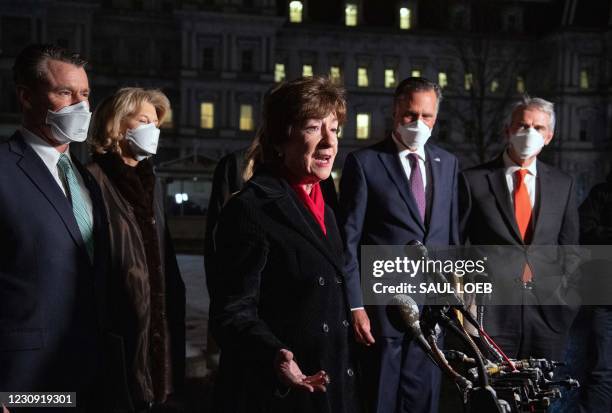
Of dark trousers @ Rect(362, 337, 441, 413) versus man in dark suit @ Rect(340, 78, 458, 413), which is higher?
man in dark suit @ Rect(340, 78, 458, 413)

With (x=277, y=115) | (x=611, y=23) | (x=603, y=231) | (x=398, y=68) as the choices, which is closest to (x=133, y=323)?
(x=277, y=115)

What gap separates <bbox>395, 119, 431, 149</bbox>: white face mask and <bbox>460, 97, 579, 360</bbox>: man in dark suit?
50 cm

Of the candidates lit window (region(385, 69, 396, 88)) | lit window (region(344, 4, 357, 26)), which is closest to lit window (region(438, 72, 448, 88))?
lit window (region(385, 69, 396, 88))

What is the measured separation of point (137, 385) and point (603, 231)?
3.52 meters

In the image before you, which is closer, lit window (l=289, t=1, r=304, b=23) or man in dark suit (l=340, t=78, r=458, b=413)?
man in dark suit (l=340, t=78, r=458, b=413)

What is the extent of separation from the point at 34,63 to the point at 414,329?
2167 millimetres

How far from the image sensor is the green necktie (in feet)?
10.4

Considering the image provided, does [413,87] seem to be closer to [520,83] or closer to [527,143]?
[527,143]

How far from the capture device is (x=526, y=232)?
475cm

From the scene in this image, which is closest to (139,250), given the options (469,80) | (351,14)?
(469,80)

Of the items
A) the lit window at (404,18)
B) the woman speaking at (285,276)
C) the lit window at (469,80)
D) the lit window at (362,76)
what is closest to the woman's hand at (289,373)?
the woman speaking at (285,276)

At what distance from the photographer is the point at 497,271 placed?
4.66 meters

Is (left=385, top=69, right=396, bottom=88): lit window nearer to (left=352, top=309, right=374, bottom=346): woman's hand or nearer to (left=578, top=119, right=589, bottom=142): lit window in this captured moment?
(left=578, top=119, right=589, bottom=142): lit window

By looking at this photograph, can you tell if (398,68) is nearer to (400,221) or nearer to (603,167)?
(603,167)
